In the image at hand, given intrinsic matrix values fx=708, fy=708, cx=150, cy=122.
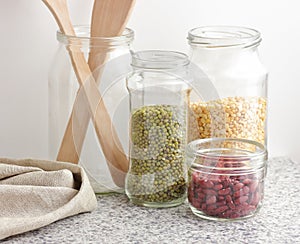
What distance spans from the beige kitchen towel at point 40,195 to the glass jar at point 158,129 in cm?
10

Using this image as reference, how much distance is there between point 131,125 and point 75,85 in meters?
0.14

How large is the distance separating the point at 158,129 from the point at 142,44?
27 centimetres

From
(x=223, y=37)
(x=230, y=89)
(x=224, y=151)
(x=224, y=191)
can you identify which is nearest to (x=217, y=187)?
(x=224, y=191)

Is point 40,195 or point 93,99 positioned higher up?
point 93,99

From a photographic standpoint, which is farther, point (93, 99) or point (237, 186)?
point (93, 99)

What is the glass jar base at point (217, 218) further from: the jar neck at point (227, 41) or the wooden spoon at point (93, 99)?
the jar neck at point (227, 41)

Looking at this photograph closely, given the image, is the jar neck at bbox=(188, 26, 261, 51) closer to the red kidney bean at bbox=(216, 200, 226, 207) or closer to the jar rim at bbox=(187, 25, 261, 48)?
the jar rim at bbox=(187, 25, 261, 48)

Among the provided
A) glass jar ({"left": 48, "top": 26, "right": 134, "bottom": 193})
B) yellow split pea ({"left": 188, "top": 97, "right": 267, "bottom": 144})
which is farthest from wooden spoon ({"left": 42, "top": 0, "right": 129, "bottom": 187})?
yellow split pea ({"left": 188, "top": 97, "right": 267, "bottom": 144})

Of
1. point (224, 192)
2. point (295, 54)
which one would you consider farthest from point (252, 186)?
point (295, 54)

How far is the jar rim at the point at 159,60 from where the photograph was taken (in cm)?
132

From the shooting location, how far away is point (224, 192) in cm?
124

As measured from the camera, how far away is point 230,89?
1.40 metres

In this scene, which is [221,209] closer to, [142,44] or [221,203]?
[221,203]

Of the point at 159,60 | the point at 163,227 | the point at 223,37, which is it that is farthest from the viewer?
the point at 223,37
